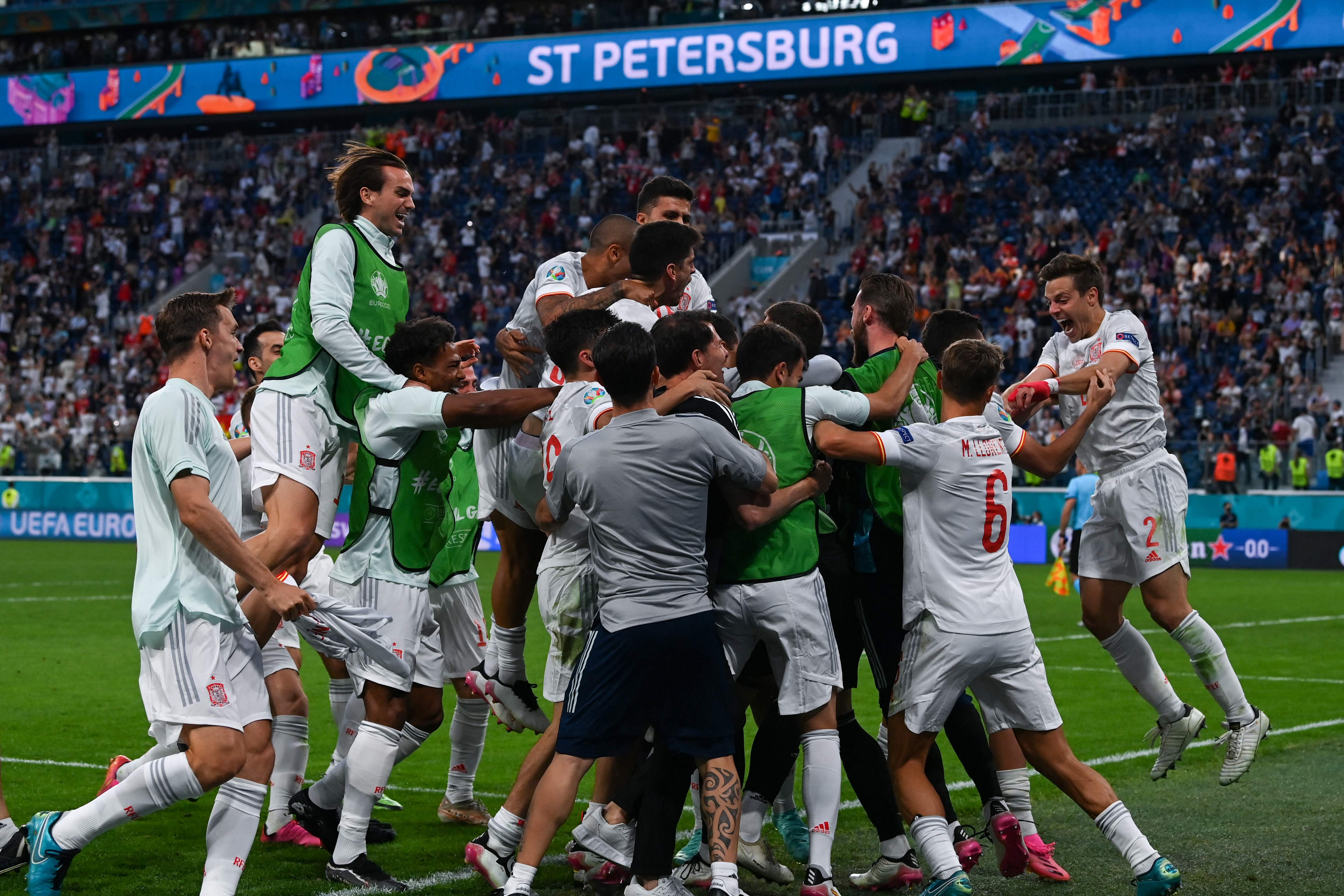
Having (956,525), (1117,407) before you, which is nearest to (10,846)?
(956,525)

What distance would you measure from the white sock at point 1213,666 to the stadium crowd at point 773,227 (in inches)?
690

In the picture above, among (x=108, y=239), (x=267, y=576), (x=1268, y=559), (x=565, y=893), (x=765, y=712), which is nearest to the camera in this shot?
(x=267, y=576)

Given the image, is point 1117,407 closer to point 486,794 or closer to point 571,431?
point 571,431

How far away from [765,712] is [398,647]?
158cm

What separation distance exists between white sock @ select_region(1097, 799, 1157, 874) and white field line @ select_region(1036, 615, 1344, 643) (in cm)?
910

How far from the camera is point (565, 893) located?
19.5 ft

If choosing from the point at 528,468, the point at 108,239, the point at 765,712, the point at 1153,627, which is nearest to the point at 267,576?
the point at 528,468

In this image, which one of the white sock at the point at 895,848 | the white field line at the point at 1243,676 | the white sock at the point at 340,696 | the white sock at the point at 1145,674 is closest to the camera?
the white sock at the point at 895,848

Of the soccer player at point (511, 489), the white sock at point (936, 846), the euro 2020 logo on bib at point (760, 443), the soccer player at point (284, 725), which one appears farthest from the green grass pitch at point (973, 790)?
the euro 2020 logo on bib at point (760, 443)

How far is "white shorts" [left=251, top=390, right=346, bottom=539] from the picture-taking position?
653cm

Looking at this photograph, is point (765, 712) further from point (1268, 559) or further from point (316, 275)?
point (1268, 559)

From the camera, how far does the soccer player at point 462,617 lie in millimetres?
6770

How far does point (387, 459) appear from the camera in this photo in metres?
6.34

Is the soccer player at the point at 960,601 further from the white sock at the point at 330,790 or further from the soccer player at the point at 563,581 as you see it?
the white sock at the point at 330,790
